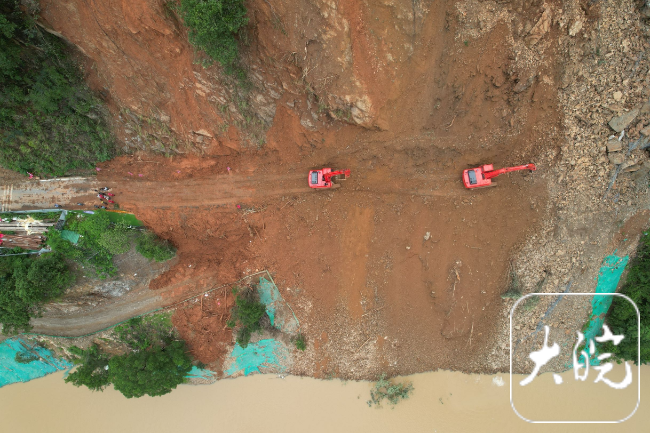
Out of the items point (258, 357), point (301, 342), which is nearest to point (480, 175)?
point (301, 342)

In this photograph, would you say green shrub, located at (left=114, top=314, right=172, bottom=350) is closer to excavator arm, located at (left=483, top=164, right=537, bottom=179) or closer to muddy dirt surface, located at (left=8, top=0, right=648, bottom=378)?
muddy dirt surface, located at (left=8, top=0, right=648, bottom=378)

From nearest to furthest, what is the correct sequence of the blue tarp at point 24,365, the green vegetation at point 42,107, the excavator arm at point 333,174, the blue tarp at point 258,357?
1. the green vegetation at point 42,107
2. the excavator arm at point 333,174
3. the blue tarp at point 258,357
4. the blue tarp at point 24,365

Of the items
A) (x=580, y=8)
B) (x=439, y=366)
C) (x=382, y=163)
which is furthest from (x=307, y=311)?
(x=580, y=8)

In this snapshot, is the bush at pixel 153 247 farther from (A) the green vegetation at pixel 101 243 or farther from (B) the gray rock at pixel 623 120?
(B) the gray rock at pixel 623 120

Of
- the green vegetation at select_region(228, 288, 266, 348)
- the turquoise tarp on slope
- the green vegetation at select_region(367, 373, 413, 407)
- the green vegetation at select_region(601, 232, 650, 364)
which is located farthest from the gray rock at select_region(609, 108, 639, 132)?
the green vegetation at select_region(228, 288, 266, 348)

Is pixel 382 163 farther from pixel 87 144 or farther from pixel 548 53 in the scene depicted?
pixel 87 144

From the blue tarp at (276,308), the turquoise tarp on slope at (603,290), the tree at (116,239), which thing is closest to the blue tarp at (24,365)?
the tree at (116,239)
